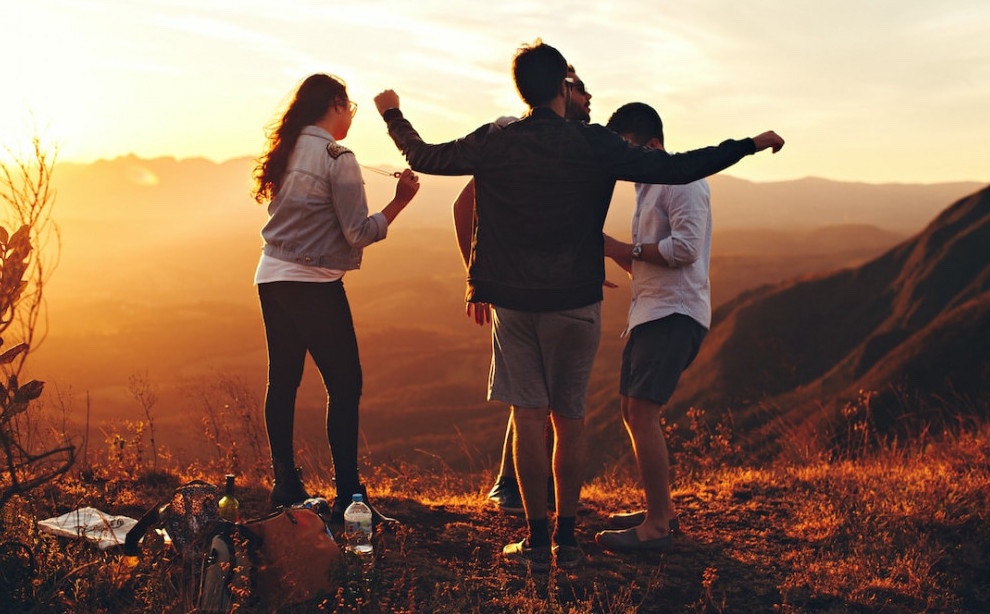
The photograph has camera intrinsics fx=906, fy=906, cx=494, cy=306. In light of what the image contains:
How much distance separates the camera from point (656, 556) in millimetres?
4430

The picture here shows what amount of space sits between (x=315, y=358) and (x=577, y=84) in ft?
6.12

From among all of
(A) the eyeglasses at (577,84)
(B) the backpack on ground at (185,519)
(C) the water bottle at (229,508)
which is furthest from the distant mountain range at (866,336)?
(B) the backpack on ground at (185,519)

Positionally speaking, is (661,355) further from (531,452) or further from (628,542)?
(628,542)

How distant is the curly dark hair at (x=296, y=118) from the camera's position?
4250 mm

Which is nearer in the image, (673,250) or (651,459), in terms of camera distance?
(673,250)

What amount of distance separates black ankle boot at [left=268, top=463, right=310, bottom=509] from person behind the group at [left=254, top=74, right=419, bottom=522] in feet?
1.00

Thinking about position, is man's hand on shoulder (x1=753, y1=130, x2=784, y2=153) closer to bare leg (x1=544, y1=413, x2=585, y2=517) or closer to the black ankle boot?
bare leg (x1=544, y1=413, x2=585, y2=517)

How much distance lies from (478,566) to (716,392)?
749 inches

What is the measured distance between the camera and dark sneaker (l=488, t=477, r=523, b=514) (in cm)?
502

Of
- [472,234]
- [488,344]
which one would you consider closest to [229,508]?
[472,234]

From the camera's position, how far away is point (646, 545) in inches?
175

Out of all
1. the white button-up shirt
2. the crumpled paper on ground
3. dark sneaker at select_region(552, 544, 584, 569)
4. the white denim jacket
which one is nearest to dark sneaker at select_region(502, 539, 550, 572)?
dark sneaker at select_region(552, 544, 584, 569)

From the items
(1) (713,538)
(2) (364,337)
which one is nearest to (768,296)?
(1) (713,538)

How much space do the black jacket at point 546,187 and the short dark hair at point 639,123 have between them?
42 cm
